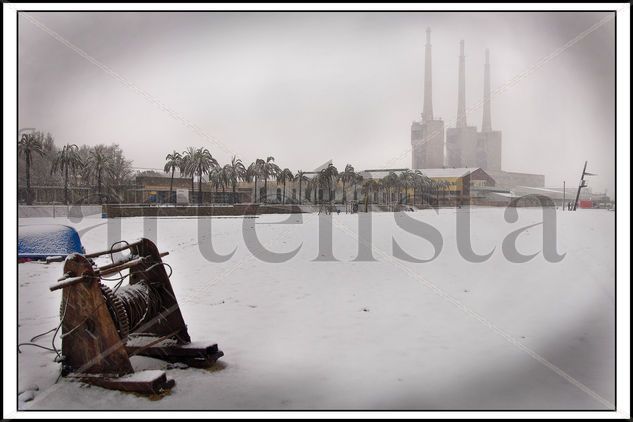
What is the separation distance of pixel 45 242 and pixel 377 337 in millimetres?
8097

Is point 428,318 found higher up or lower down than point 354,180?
lower down

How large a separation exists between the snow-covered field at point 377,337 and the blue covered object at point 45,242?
0.43 metres

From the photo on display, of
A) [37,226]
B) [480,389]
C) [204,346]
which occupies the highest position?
[37,226]

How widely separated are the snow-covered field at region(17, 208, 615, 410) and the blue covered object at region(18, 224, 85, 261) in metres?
0.43

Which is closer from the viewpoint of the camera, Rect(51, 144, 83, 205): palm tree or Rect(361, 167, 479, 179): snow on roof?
Rect(51, 144, 83, 205): palm tree

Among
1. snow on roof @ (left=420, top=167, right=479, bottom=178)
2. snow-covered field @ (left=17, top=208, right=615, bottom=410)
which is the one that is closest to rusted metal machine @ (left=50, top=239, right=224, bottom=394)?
snow-covered field @ (left=17, top=208, right=615, bottom=410)

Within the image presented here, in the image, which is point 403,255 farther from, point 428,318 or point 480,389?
point 480,389

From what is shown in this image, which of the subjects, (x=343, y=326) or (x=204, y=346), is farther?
(x=343, y=326)

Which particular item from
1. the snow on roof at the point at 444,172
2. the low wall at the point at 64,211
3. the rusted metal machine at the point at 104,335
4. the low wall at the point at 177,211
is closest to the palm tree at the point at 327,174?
the snow on roof at the point at 444,172

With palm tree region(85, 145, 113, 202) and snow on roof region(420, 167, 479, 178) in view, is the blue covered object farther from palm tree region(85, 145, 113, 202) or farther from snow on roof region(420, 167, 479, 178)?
snow on roof region(420, 167, 479, 178)

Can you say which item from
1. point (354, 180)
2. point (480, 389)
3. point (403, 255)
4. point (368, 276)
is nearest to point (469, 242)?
point (403, 255)

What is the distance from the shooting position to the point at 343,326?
5797mm

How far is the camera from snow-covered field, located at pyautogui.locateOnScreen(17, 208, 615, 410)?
149 inches

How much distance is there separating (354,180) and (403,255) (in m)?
51.3
